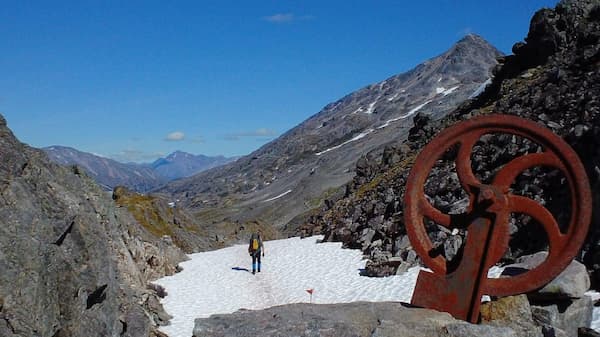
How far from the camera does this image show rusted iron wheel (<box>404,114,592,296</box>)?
8.59 m

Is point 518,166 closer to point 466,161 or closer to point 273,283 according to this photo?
point 466,161

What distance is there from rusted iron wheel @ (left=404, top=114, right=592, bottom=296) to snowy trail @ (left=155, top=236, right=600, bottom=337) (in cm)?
962

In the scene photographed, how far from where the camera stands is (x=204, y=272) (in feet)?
97.5

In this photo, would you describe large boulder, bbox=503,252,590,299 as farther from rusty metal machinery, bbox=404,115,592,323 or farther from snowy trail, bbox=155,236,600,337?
snowy trail, bbox=155,236,600,337

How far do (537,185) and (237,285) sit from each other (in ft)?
48.6

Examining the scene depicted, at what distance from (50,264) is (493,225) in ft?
35.2

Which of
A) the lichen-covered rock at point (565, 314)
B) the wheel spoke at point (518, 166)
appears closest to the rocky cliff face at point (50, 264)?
the wheel spoke at point (518, 166)

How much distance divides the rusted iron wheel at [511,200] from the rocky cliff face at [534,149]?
6.58 meters

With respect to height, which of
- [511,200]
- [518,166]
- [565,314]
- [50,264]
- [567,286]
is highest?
[518,166]

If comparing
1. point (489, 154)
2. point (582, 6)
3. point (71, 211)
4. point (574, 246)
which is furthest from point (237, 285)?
point (582, 6)

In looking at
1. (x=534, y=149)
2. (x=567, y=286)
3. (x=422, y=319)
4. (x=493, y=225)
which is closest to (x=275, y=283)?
(x=534, y=149)

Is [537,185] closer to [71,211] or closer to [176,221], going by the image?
[71,211]

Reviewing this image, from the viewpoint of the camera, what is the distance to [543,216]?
898 centimetres

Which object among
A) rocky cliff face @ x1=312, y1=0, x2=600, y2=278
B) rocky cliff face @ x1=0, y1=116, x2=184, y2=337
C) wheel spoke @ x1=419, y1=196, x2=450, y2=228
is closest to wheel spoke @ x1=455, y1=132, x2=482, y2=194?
Answer: wheel spoke @ x1=419, y1=196, x2=450, y2=228
